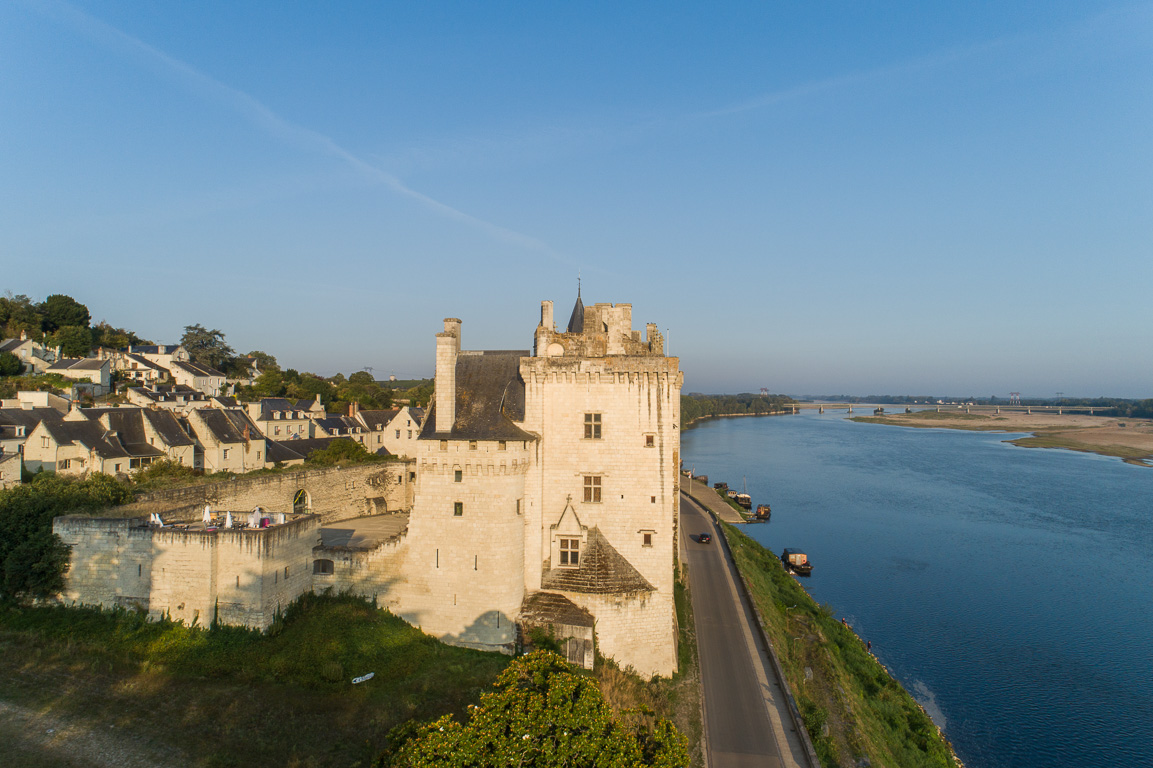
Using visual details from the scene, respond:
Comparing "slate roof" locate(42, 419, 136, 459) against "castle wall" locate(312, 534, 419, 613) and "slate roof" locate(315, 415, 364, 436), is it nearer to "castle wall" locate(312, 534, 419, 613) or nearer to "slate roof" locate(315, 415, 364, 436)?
"slate roof" locate(315, 415, 364, 436)

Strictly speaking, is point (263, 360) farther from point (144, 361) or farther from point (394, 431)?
point (394, 431)

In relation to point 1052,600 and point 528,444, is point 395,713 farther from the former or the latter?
point 1052,600

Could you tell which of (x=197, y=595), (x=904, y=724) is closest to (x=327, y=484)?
(x=197, y=595)

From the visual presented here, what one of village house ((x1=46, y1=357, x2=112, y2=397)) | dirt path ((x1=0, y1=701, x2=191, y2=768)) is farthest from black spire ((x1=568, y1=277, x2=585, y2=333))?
village house ((x1=46, y1=357, x2=112, y2=397))

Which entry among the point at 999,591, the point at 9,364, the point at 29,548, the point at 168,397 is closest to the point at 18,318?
the point at 9,364

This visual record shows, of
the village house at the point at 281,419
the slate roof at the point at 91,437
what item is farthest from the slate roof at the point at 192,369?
the slate roof at the point at 91,437
